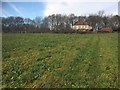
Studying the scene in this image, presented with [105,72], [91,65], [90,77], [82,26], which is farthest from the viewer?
[82,26]

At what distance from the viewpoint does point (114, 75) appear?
13820mm

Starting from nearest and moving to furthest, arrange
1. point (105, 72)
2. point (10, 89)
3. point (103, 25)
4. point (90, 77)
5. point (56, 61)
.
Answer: point (10, 89), point (90, 77), point (105, 72), point (56, 61), point (103, 25)

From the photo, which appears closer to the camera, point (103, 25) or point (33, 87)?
point (33, 87)

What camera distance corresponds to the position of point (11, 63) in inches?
627

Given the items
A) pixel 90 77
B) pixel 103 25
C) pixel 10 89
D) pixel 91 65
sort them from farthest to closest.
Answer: pixel 103 25, pixel 91 65, pixel 90 77, pixel 10 89

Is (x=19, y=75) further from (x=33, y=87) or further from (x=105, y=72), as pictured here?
(x=105, y=72)

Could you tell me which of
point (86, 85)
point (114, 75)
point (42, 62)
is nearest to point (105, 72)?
point (114, 75)

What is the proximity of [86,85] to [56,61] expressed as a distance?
560 cm

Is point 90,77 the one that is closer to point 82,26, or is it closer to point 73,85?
point 73,85

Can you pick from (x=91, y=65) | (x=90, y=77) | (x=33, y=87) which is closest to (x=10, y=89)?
(x=33, y=87)

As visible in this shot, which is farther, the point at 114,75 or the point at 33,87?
the point at 114,75

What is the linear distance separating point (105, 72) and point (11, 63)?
238 inches

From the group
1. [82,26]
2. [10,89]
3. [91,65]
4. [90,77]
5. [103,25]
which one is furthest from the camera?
[82,26]

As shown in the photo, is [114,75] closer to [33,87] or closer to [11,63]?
[33,87]
